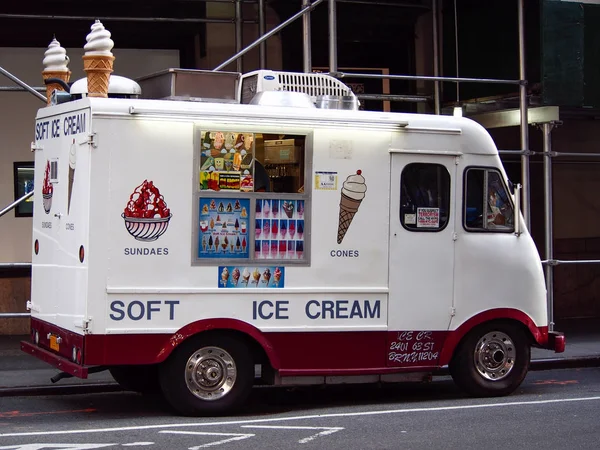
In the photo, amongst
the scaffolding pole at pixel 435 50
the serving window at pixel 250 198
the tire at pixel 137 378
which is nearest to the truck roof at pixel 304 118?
the serving window at pixel 250 198

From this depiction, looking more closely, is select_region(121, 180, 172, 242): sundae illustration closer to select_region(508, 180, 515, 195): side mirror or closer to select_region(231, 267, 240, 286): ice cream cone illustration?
select_region(231, 267, 240, 286): ice cream cone illustration

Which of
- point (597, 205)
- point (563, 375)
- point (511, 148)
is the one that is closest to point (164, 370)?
point (563, 375)

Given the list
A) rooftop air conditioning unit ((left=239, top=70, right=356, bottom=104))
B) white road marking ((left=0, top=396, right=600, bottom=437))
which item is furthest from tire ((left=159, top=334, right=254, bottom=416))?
rooftop air conditioning unit ((left=239, top=70, right=356, bottom=104))

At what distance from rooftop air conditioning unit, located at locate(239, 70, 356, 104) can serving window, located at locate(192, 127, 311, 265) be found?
84 centimetres

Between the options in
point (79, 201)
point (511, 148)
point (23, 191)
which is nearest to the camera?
point (79, 201)

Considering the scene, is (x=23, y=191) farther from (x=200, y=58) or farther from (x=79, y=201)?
(x=79, y=201)

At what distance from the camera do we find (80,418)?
9641mm

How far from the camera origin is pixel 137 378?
1057cm

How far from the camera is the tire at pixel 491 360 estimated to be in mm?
10523

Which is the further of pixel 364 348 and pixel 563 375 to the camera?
pixel 563 375

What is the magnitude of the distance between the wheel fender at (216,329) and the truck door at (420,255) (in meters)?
1.17

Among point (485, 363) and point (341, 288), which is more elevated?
point (341, 288)

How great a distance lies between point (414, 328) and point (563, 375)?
124 inches

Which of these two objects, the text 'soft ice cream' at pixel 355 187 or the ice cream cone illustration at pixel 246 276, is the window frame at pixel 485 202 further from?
the ice cream cone illustration at pixel 246 276
